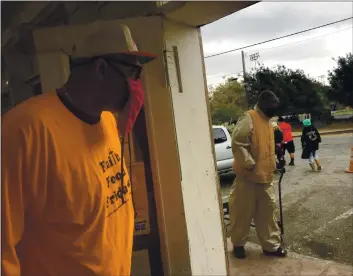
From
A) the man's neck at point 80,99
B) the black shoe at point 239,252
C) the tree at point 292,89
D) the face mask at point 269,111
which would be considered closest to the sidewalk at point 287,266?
the black shoe at point 239,252

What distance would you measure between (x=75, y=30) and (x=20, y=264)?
5.88 ft

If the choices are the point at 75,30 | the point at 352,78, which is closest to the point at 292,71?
the point at 352,78

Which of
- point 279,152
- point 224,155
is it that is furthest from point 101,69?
point 224,155

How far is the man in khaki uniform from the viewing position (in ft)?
14.6

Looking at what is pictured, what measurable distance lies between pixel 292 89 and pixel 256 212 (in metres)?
30.8

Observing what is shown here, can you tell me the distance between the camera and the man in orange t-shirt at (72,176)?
1252 mm

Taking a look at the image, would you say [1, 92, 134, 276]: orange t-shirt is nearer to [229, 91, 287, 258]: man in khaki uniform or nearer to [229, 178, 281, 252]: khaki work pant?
[229, 91, 287, 258]: man in khaki uniform

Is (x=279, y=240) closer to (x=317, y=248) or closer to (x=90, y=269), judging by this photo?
(x=317, y=248)

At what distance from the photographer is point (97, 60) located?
144cm

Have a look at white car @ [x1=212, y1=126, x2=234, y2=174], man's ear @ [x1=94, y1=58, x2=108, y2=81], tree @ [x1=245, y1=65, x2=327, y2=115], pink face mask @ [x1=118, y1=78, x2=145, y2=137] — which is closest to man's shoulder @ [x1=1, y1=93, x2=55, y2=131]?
man's ear @ [x1=94, y1=58, x2=108, y2=81]

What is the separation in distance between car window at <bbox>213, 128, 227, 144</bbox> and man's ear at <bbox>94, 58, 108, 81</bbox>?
8272 millimetres

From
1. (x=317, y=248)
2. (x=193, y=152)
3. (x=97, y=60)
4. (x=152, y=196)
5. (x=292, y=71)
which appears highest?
(x=292, y=71)

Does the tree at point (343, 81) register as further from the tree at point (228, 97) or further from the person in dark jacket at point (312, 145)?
the person in dark jacket at point (312, 145)

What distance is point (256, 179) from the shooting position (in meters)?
4.47
